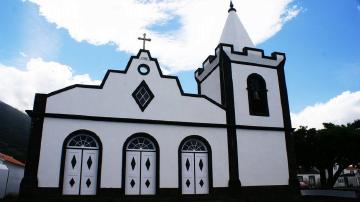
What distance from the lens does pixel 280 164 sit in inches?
634

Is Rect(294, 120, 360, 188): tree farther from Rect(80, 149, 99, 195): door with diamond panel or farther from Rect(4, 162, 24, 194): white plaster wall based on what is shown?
Rect(4, 162, 24, 194): white plaster wall

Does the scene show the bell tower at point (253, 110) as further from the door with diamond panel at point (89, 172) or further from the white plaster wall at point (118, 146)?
the door with diamond panel at point (89, 172)

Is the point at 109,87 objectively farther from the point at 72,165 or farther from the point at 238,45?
the point at 238,45

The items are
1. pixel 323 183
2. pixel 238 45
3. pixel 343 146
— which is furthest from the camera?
pixel 323 183

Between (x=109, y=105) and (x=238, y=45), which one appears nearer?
(x=109, y=105)

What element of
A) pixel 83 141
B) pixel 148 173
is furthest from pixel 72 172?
pixel 148 173

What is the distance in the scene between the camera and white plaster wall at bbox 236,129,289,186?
15318 mm

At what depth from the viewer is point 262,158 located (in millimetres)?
15805

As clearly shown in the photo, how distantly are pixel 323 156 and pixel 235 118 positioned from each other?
1259cm

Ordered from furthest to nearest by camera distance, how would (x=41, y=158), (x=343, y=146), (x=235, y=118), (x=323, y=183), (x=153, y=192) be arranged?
(x=323, y=183)
(x=343, y=146)
(x=235, y=118)
(x=153, y=192)
(x=41, y=158)

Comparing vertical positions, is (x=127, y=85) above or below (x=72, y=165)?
above

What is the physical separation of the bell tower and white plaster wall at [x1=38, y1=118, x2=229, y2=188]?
686 mm

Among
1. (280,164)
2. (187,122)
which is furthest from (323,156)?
(187,122)

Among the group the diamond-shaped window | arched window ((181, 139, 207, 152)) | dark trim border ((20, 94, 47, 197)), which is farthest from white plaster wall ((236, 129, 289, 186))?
dark trim border ((20, 94, 47, 197))
